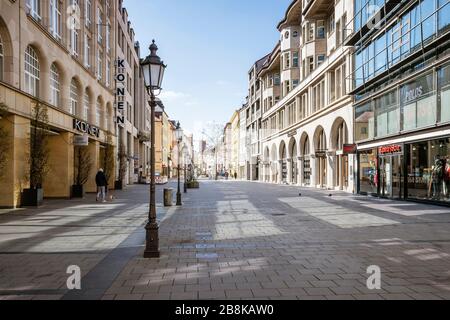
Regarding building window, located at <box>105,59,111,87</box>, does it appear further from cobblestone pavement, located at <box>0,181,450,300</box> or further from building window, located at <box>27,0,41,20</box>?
A: cobblestone pavement, located at <box>0,181,450,300</box>

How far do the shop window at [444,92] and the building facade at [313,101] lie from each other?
9572 millimetres

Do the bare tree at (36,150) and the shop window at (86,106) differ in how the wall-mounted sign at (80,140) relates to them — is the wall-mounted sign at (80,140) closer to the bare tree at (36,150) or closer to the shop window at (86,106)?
the shop window at (86,106)

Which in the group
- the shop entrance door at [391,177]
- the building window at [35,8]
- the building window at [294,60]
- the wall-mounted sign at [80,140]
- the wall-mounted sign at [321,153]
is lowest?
the shop entrance door at [391,177]

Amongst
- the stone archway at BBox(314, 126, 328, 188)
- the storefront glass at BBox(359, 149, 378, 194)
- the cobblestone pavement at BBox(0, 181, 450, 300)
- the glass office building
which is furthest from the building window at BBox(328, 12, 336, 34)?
the cobblestone pavement at BBox(0, 181, 450, 300)

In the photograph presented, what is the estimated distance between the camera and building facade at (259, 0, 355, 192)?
30.5 metres

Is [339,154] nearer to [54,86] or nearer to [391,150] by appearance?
[391,150]

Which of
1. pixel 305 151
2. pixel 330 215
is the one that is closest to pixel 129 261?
pixel 330 215

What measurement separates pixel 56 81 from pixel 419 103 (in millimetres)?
18586

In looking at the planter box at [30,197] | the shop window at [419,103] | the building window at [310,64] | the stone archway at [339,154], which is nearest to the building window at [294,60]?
the building window at [310,64]

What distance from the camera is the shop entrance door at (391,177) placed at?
68.9 ft

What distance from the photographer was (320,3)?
35.5 metres

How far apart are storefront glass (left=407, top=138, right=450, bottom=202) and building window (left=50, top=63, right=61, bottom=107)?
18.4 metres

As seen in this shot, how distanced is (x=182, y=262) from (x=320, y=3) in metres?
33.2
